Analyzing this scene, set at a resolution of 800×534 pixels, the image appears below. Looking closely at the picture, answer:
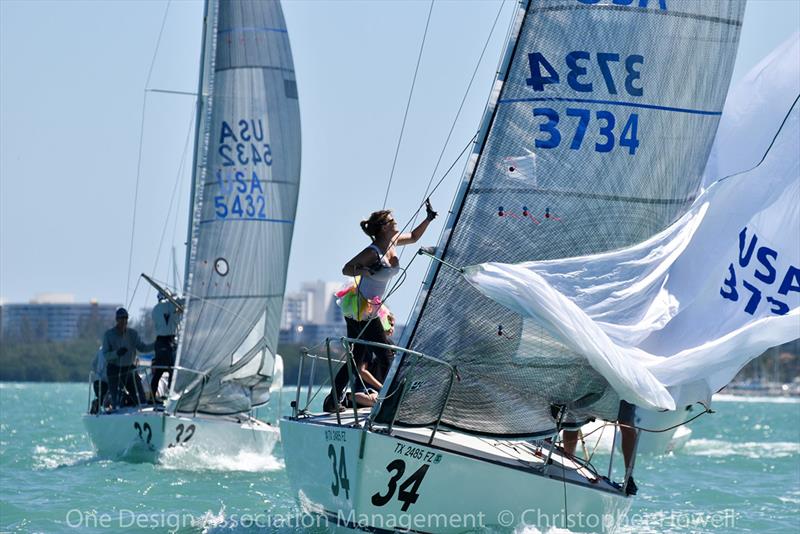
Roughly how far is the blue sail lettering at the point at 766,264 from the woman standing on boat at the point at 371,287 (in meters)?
2.14

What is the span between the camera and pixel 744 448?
82.6ft

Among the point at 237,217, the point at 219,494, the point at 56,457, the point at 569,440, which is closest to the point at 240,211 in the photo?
the point at 237,217

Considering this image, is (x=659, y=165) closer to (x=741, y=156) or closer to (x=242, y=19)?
(x=741, y=156)

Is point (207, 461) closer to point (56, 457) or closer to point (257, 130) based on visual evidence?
point (56, 457)

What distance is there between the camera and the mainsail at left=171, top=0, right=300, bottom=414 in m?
18.0

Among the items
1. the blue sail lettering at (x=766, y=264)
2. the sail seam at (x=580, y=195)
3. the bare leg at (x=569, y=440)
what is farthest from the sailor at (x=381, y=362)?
the blue sail lettering at (x=766, y=264)

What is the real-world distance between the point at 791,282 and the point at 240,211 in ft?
31.6

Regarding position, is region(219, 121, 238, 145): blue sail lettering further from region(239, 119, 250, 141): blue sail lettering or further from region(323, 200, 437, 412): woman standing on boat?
region(323, 200, 437, 412): woman standing on boat

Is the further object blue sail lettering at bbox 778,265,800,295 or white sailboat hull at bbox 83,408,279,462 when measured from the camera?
white sailboat hull at bbox 83,408,279,462

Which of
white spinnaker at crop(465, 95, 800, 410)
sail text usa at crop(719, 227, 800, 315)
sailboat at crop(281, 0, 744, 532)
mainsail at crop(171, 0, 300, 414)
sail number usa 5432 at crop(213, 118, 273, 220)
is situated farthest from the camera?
sail number usa 5432 at crop(213, 118, 273, 220)

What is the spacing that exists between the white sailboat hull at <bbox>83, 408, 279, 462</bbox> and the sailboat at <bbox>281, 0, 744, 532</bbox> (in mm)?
6525

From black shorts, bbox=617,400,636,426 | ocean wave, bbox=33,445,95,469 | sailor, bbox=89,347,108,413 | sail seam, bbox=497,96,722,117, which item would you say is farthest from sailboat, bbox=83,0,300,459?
sail seam, bbox=497,96,722,117

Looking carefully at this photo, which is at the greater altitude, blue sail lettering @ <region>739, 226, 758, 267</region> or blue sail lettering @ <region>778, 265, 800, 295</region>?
blue sail lettering @ <region>739, 226, 758, 267</region>

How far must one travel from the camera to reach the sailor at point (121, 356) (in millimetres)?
17516
